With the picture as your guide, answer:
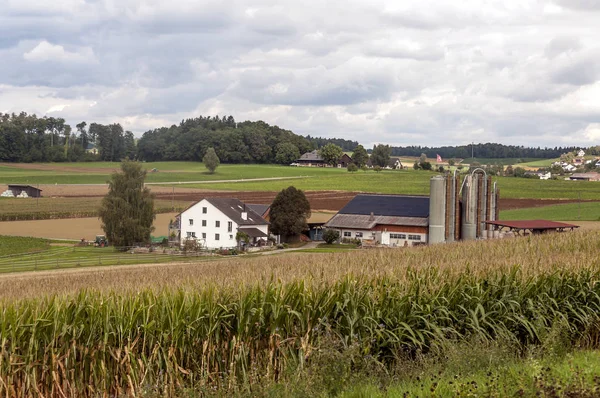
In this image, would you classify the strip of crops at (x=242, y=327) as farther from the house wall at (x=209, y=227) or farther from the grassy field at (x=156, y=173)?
the grassy field at (x=156, y=173)

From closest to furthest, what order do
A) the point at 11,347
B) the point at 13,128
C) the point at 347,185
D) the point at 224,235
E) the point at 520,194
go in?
the point at 11,347 < the point at 224,235 < the point at 520,194 < the point at 347,185 < the point at 13,128

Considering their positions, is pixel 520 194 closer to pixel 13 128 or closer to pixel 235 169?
pixel 235 169

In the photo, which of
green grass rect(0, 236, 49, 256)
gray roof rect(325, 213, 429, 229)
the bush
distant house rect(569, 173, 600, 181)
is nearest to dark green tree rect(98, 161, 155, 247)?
green grass rect(0, 236, 49, 256)

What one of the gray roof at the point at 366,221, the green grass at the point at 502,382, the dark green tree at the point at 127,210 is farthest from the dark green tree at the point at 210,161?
the green grass at the point at 502,382

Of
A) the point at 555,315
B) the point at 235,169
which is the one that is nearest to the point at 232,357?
the point at 555,315

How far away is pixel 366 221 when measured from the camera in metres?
75.2

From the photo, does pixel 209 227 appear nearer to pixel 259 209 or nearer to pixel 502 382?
pixel 259 209

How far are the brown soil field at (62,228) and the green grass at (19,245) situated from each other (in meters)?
4.15

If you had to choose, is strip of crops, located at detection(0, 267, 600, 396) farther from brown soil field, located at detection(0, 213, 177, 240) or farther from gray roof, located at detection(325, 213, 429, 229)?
brown soil field, located at detection(0, 213, 177, 240)

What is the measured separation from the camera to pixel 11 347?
42.1 feet

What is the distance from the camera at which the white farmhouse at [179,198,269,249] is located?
7088 cm

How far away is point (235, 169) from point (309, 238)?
111255 millimetres

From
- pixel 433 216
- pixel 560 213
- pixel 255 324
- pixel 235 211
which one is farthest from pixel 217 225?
pixel 255 324

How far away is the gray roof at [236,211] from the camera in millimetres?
71500
